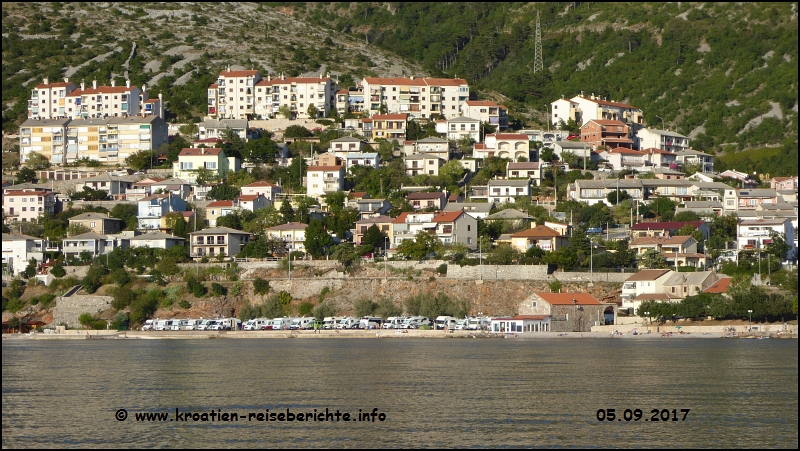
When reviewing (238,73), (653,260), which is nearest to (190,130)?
(238,73)

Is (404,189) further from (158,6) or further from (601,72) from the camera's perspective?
(158,6)

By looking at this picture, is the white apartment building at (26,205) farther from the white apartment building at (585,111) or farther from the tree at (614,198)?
the white apartment building at (585,111)

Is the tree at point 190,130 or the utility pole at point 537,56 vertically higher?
the utility pole at point 537,56

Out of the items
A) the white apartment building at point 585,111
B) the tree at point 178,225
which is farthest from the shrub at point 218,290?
the white apartment building at point 585,111

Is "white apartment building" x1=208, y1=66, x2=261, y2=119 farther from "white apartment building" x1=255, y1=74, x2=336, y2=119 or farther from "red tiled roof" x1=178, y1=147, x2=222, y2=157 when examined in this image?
"red tiled roof" x1=178, y1=147, x2=222, y2=157

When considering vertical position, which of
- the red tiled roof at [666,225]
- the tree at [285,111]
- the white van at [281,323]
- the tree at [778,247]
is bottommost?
the white van at [281,323]

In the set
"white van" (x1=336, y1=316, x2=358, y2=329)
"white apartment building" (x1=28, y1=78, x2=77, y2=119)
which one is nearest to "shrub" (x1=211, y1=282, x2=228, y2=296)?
"white van" (x1=336, y1=316, x2=358, y2=329)

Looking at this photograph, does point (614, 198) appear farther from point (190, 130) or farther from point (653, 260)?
point (190, 130)
